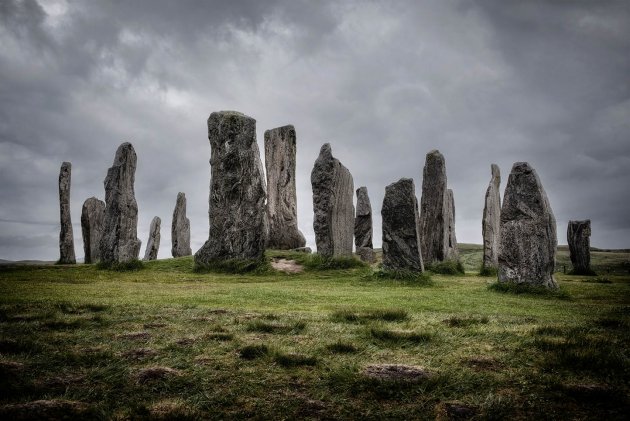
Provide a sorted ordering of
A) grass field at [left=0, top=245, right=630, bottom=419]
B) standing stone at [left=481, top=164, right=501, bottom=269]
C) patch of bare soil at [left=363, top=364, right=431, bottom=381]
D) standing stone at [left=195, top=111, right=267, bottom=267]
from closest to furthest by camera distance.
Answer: grass field at [left=0, top=245, right=630, bottom=419] < patch of bare soil at [left=363, top=364, right=431, bottom=381] < standing stone at [left=195, top=111, right=267, bottom=267] < standing stone at [left=481, top=164, right=501, bottom=269]

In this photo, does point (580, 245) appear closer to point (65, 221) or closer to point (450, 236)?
point (450, 236)

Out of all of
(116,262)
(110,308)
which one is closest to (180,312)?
(110,308)

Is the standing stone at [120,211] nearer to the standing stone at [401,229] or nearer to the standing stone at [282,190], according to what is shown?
the standing stone at [282,190]

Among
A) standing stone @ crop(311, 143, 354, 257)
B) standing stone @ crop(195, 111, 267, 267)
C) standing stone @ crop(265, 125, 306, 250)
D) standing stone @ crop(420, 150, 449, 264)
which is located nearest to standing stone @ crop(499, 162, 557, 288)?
standing stone @ crop(311, 143, 354, 257)

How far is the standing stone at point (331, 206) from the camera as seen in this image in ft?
67.9

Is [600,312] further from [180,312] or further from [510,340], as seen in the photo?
[180,312]

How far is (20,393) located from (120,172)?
2043cm

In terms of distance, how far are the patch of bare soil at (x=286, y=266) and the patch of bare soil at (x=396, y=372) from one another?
14.7 meters

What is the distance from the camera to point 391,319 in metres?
7.17

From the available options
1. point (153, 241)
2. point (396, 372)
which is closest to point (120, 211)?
point (153, 241)

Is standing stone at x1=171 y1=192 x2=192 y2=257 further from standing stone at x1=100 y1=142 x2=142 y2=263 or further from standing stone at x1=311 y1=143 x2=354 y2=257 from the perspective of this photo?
standing stone at x1=311 y1=143 x2=354 y2=257

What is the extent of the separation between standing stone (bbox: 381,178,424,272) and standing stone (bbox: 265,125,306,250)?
365 inches

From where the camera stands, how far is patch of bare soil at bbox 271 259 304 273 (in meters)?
19.0

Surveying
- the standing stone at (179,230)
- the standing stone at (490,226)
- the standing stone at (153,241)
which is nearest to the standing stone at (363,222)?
the standing stone at (490,226)
